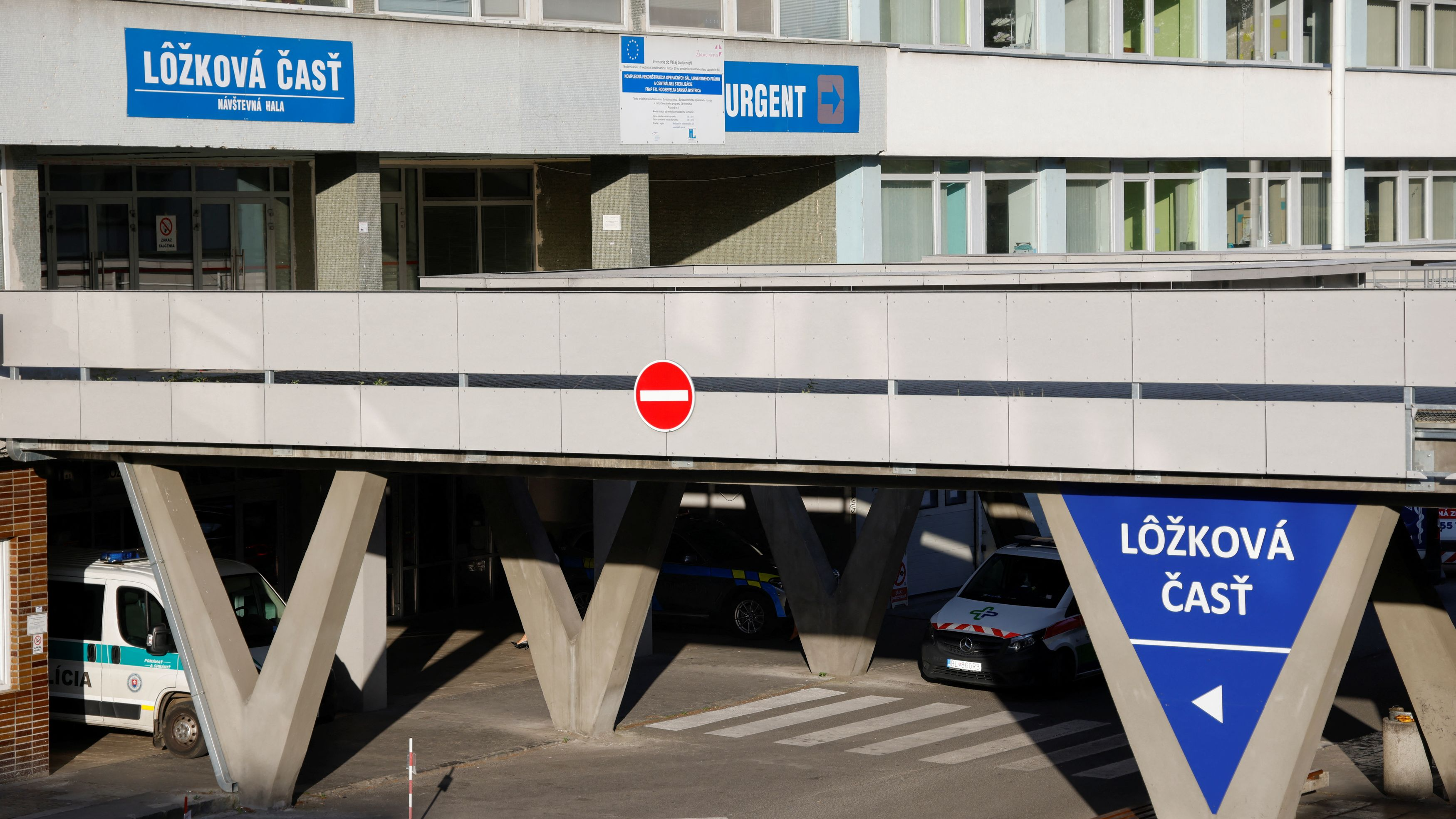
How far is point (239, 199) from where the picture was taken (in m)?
22.9

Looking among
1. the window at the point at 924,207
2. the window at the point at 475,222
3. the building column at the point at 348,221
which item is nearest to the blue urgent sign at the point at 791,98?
the window at the point at 924,207

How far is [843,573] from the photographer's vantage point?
2161 centimetres

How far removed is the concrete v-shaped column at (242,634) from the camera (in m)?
14.9

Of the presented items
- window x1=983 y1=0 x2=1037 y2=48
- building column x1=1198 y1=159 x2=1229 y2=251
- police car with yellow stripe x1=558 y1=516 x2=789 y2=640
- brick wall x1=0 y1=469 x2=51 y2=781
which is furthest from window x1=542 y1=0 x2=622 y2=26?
building column x1=1198 y1=159 x2=1229 y2=251

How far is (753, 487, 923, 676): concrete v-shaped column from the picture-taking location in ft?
70.2

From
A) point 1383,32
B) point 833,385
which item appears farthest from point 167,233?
point 1383,32

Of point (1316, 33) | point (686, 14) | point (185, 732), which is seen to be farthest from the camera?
point (1316, 33)

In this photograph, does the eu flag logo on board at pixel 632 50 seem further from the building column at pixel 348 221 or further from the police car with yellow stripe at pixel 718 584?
the police car with yellow stripe at pixel 718 584

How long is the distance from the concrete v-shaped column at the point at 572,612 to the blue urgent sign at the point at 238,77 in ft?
18.6

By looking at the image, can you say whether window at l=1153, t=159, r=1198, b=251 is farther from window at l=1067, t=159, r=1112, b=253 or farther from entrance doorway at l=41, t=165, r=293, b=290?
entrance doorway at l=41, t=165, r=293, b=290

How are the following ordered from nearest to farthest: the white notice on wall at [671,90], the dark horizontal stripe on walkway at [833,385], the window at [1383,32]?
the dark horizontal stripe on walkway at [833,385] → the white notice on wall at [671,90] → the window at [1383,32]

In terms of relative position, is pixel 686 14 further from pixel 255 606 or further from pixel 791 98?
pixel 255 606

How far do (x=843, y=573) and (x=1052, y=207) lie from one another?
8270 millimetres

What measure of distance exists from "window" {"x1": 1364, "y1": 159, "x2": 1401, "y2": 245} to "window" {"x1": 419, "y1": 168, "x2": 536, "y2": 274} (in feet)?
52.2
